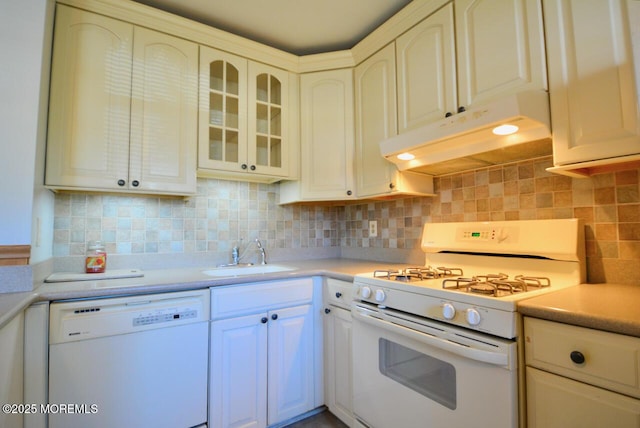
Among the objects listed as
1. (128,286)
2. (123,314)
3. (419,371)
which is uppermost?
(128,286)

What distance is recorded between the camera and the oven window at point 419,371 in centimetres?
111

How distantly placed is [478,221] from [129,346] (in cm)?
179

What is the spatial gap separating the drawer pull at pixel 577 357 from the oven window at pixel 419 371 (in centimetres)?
37

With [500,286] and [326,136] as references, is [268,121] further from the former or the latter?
[500,286]

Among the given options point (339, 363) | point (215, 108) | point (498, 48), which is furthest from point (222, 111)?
point (339, 363)

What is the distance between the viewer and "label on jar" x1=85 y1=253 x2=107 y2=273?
5.30ft

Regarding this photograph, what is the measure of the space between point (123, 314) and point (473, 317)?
135 centimetres

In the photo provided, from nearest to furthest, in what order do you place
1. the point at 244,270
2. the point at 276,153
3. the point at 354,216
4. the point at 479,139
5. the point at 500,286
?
the point at 500,286 → the point at 479,139 → the point at 244,270 → the point at 276,153 → the point at 354,216

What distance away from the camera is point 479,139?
135 cm

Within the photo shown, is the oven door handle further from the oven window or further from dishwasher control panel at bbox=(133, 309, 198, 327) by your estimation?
dishwasher control panel at bbox=(133, 309, 198, 327)

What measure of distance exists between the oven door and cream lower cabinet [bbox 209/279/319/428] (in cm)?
36

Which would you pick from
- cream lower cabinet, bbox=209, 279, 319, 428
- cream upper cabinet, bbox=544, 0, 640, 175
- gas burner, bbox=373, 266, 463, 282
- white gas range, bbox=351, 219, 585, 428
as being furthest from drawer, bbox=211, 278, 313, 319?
cream upper cabinet, bbox=544, 0, 640, 175

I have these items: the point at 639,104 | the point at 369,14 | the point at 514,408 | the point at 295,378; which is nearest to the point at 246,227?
the point at 295,378

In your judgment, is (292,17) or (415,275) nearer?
(415,275)
